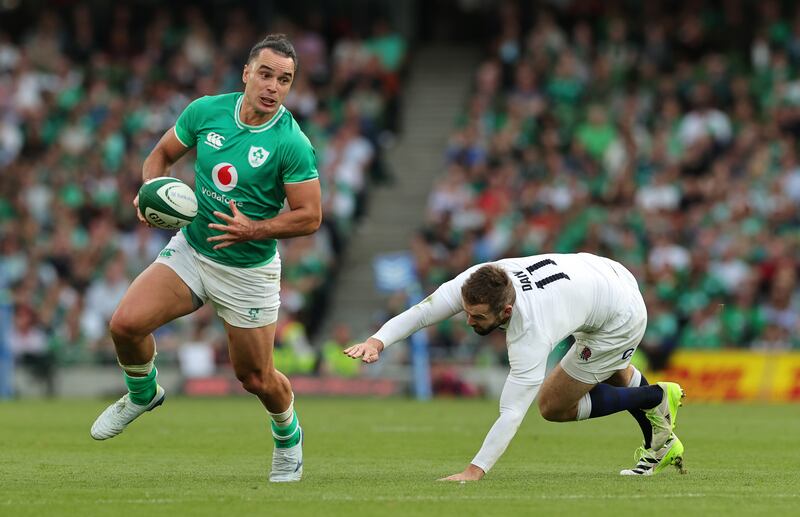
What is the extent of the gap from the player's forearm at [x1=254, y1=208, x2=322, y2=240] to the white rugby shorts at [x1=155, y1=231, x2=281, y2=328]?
1.55 feet

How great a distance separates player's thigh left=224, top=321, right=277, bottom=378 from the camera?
31.5ft

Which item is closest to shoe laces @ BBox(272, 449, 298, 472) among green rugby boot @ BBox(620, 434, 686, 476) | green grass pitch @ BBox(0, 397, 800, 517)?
green grass pitch @ BBox(0, 397, 800, 517)

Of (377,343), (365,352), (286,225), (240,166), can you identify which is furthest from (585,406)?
(240,166)

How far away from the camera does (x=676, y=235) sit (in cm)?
2364

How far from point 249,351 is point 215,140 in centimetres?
141

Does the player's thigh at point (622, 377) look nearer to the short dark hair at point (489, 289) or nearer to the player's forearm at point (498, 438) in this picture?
the player's forearm at point (498, 438)

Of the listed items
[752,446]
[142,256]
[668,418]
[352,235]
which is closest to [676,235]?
[352,235]

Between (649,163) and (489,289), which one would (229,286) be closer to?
(489,289)

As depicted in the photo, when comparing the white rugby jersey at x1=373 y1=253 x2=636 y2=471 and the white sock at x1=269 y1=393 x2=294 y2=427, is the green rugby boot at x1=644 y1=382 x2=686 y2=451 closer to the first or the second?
the white rugby jersey at x1=373 y1=253 x2=636 y2=471

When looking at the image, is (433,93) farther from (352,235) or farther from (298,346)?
(298,346)

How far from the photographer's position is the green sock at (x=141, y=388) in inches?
390

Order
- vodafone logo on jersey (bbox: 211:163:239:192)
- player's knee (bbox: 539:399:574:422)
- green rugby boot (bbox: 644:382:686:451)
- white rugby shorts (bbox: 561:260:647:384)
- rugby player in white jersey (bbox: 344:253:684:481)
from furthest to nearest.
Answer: green rugby boot (bbox: 644:382:686:451), player's knee (bbox: 539:399:574:422), white rugby shorts (bbox: 561:260:647:384), vodafone logo on jersey (bbox: 211:163:239:192), rugby player in white jersey (bbox: 344:253:684:481)

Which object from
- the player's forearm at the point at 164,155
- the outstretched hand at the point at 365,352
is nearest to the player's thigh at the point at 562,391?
the outstretched hand at the point at 365,352

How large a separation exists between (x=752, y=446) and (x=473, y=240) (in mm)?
Answer: 11654
